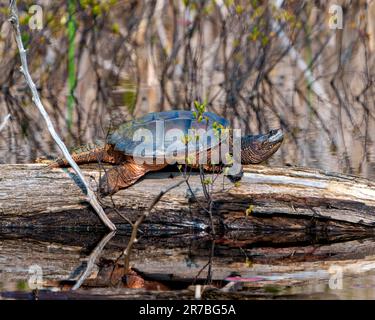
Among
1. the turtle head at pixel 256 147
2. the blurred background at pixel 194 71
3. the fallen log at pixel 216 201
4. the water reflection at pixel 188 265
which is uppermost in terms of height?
the blurred background at pixel 194 71

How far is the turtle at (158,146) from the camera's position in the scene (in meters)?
7.60

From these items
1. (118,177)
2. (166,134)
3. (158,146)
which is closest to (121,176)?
(118,177)

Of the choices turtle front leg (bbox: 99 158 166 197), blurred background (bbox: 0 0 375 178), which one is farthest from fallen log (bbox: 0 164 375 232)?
blurred background (bbox: 0 0 375 178)

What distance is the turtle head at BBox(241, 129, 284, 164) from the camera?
25.8 feet

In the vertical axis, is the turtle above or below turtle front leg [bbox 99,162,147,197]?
above

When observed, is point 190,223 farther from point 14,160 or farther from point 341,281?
Answer: point 14,160

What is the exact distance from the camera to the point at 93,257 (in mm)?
7086

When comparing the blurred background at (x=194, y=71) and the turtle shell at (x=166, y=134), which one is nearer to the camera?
the turtle shell at (x=166, y=134)

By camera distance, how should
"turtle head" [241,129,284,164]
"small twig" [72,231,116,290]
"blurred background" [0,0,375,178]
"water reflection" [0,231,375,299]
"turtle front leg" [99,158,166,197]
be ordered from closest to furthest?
"water reflection" [0,231,375,299] → "small twig" [72,231,116,290] → "turtle front leg" [99,158,166,197] → "turtle head" [241,129,284,164] → "blurred background" [0,0,375,178]

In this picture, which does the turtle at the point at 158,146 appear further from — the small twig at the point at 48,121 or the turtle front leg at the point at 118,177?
the small twig at the point at 48,121

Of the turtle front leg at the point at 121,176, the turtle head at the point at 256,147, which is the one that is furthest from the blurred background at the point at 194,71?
the turtle front leg at the point at 121,176

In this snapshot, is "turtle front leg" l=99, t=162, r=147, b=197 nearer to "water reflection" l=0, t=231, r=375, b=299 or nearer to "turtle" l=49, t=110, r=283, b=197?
"turtle" l=49, t=110, r=283, b=197

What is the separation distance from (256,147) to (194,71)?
959 cm

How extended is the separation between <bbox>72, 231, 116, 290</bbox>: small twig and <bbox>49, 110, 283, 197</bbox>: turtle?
1.13 ft
